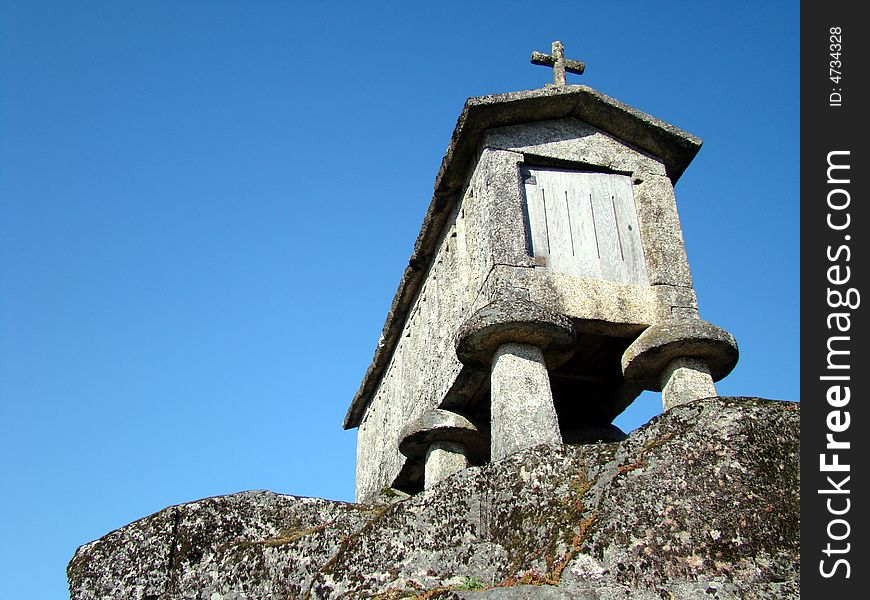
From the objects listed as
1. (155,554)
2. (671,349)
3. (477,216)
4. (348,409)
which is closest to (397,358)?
(348,409)

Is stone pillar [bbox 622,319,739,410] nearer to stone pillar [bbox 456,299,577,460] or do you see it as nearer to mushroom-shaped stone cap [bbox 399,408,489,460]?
stone pillar [bbox 456,299,577,460]

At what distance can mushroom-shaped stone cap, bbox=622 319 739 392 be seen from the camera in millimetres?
6594

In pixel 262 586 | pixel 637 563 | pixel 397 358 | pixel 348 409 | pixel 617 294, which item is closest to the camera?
pixel 637 563

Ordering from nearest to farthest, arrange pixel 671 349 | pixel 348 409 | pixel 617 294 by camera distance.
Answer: pixel 671 349
pixel 617 294
pixel 348 409

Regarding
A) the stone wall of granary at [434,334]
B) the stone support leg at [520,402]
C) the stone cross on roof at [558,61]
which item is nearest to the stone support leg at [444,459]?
the stone wall of granary at [434,334]

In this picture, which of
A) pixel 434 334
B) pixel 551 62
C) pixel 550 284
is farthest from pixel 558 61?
pixel 434 334

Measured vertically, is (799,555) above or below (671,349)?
below

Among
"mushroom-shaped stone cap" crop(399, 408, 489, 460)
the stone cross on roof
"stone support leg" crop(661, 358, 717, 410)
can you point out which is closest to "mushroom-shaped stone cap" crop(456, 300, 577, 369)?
"stone support leg" crop(661, 358, 717, 410)

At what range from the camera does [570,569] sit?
10.0 ft

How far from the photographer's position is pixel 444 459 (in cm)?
785

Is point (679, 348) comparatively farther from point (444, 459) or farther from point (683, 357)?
point (444, 459)

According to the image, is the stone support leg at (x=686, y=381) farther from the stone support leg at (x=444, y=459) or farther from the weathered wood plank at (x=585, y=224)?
the stone support leg at (x=444, y=459)
